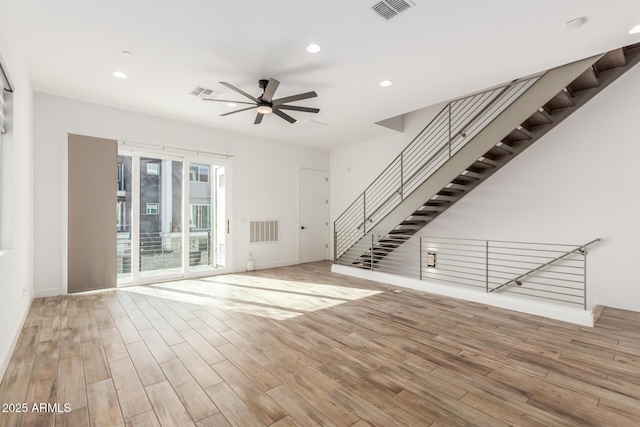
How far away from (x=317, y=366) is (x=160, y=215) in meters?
4.38

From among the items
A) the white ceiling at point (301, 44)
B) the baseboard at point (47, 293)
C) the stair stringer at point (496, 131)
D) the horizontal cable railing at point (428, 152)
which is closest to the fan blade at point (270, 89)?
the white ceiling at point (301, 44)

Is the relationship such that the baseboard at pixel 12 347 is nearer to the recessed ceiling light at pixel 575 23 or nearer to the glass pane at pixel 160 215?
the glass pane at pixel 160 215

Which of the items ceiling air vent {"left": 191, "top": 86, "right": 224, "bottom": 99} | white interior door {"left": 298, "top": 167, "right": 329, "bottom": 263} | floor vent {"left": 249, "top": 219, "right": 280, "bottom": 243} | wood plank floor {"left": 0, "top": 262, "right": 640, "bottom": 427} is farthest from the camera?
white interior door {"left": 298, "top": 167, "right": 329, "bottom": 263}

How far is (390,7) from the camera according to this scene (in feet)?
8.34

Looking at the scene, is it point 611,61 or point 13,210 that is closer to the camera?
point 13,210

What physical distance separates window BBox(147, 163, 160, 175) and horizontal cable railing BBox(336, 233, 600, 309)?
4.07 metres

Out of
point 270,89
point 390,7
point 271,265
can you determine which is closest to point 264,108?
point 270,89

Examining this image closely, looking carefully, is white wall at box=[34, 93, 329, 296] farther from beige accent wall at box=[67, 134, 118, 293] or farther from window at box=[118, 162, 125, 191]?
window at box=[118, 162, 125, 191]

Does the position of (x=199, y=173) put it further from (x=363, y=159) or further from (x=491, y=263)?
(x=491, y=263)

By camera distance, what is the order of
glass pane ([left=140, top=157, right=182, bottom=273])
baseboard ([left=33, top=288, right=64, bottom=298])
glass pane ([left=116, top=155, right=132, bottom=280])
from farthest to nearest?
glass pane ([left=140, top=157, right=182, bottom=273])
glass pane ([left=116, top=155, right=132, bottom=280])
baseboard ([left=33, top=288, right=64, bottom=298])

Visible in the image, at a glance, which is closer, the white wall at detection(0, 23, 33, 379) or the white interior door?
the white wall at detection(0, 23, 33, 379)

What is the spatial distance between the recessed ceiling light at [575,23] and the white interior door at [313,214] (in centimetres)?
546

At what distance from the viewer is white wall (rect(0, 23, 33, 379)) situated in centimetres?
243

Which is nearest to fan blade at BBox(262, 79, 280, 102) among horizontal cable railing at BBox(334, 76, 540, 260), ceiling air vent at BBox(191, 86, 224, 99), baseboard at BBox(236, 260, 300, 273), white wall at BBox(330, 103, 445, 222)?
ceiling air vent at BBox(191, 86, 224, 99)
